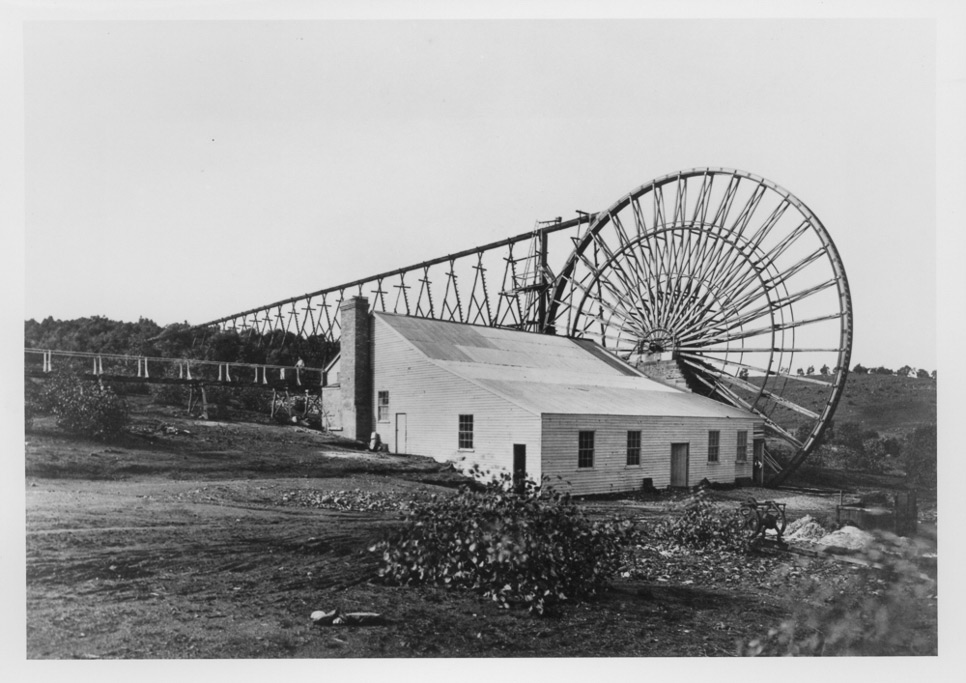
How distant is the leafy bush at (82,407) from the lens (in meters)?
16.3

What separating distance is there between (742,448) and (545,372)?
7.20 metres

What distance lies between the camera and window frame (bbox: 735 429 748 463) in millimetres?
23562

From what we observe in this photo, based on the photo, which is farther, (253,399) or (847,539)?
(253,399)

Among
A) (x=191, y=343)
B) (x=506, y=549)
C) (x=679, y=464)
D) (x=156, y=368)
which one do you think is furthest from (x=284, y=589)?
(x=191, y=343)

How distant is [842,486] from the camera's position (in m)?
23.8

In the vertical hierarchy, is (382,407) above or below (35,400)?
below

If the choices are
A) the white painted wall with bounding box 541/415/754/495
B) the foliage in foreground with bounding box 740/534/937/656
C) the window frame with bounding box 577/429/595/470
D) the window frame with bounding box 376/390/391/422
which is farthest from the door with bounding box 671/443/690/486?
the window frame with bounding box 376/390/391/422

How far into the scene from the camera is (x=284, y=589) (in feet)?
35.3

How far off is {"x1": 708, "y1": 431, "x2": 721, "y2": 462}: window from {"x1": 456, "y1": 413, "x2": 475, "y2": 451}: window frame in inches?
316

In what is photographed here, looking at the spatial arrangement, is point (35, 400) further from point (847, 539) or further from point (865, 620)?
point (847, 539)

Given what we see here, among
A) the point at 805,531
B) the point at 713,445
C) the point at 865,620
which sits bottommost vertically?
the point at 865,620

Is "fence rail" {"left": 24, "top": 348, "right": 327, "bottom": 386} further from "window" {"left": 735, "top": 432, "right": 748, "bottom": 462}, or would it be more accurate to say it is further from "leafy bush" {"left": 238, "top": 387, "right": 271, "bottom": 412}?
"window" {"left": 735, "top": 432, "right": 748, "bottom": 462}

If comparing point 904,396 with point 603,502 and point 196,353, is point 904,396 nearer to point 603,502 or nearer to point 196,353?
point 603,502

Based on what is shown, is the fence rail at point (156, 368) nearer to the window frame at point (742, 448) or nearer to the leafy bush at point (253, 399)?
the leafy bush at point (253, 399)
